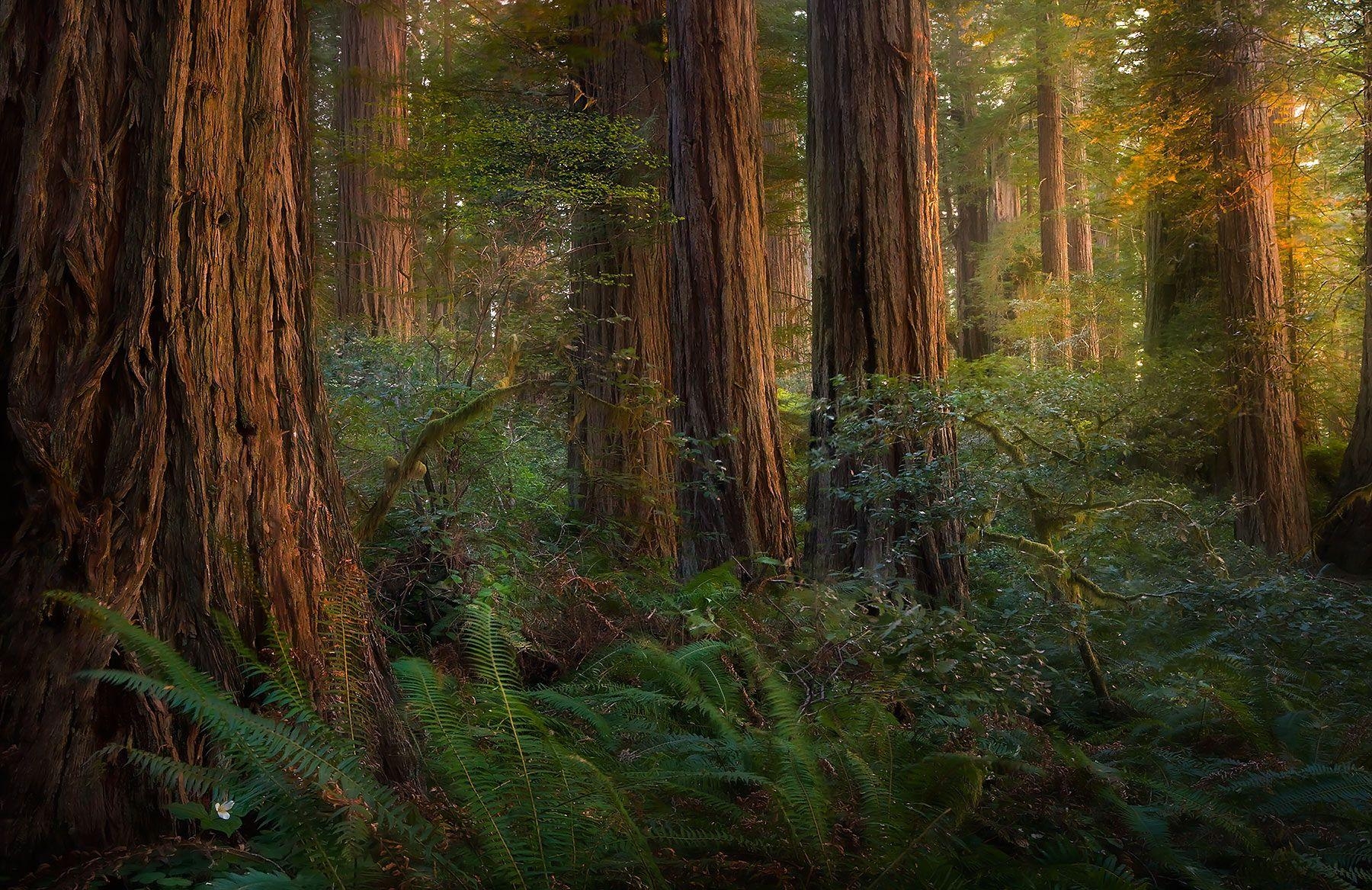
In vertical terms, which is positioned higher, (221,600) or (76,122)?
(76,122)

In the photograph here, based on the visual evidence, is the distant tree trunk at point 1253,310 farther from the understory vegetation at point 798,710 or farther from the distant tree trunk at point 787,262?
the distant tree trunk at point 787,262

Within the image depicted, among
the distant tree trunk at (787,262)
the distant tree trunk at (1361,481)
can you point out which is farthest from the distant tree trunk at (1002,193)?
the distant tree trunk at (1361,481)

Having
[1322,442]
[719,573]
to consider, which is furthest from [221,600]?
[1322,442]

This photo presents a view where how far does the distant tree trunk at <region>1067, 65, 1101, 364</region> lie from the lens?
18875mm

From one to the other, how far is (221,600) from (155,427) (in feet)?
1.65

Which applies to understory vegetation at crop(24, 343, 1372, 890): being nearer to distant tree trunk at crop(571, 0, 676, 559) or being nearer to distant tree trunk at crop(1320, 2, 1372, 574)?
distant tree trunk at crop(571, 0, 676, 559)

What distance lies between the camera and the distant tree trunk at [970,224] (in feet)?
68.6

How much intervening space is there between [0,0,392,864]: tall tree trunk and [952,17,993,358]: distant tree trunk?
1938 cm

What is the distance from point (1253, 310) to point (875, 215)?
6300mm

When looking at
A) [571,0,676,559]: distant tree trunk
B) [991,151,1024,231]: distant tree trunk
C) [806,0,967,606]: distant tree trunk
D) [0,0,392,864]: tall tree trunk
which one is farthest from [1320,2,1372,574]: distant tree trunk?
[991,151,1024,231]: distant tree trunk

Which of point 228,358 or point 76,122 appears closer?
point 76,122

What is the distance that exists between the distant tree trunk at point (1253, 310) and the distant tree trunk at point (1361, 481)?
38 centimetres

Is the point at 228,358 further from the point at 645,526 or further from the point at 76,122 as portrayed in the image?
the point at 645,526

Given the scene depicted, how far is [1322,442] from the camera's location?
12.4m
